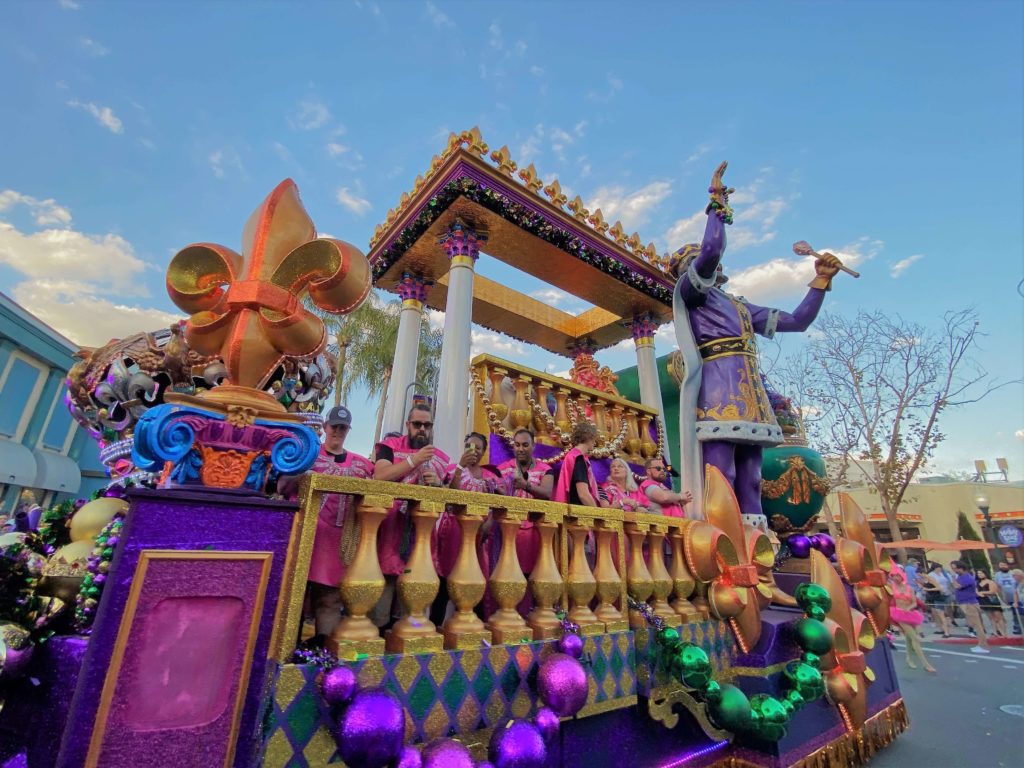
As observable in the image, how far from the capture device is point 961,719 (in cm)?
387

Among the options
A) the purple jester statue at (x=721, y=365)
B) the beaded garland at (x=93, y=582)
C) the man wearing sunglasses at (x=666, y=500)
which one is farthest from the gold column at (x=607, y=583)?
the purple jester statue at (x=721, y=365)

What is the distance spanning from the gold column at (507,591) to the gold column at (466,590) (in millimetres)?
94

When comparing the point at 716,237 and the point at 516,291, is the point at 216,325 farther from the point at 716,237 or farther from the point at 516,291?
the point at 516,291

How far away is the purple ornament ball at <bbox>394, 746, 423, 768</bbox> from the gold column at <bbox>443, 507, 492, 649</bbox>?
379 mm

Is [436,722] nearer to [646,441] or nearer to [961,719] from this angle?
[961,719]

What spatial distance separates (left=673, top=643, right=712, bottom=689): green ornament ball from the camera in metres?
2.19

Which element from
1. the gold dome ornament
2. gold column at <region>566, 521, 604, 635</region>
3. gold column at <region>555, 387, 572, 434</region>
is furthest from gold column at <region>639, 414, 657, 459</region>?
the gold dome ornament

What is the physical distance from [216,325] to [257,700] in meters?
1.32

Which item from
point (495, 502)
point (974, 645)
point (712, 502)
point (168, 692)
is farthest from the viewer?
point (974, 645)

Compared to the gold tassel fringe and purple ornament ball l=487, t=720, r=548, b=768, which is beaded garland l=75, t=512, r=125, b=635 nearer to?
purple ornament ball l=487, t=720, r=548, b=768

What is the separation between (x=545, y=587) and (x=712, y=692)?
104 centimetres

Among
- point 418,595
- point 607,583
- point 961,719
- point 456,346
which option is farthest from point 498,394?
point 961,719

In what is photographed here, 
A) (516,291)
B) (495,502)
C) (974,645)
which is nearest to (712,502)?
(495,502)

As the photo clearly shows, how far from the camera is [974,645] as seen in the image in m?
9.66
